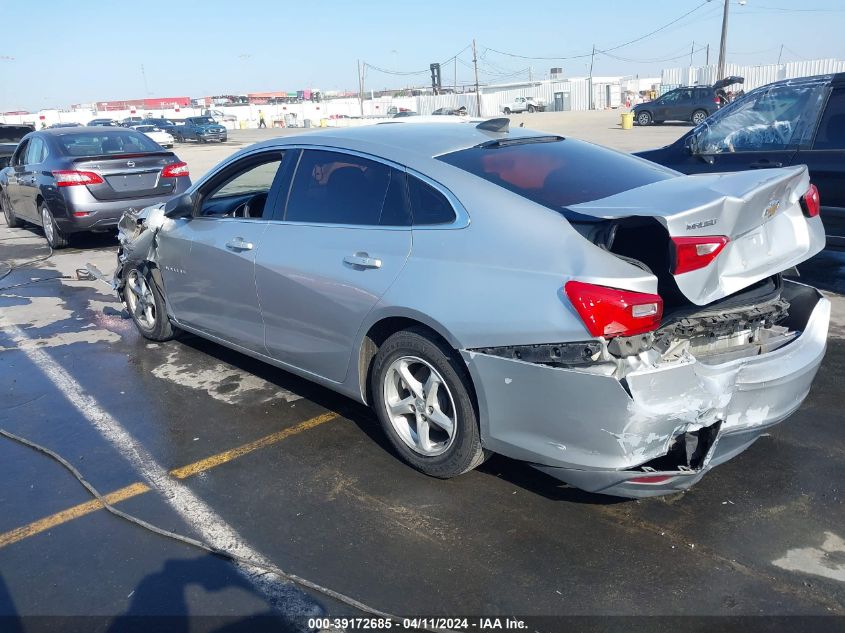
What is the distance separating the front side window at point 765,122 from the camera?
6645 millimetres

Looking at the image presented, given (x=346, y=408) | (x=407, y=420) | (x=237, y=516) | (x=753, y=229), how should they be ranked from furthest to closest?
1. (x=346, y=408)
2. (x=407, y=420)
3. (x=237, y=516)
4. (x=753, y=229)

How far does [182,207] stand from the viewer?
5230 mm

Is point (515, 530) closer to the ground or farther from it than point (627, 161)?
closer to the ground

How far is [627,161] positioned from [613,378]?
72.2 inches

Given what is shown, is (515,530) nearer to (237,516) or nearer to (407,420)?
(407,420)

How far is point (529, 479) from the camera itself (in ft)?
12.3

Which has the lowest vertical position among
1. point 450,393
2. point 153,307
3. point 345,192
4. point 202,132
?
point 202,132

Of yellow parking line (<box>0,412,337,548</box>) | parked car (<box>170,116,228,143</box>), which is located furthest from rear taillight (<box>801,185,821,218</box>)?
parked car (<box>170,116,228,143</box>)

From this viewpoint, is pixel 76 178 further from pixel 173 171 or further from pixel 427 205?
pixel 427 205

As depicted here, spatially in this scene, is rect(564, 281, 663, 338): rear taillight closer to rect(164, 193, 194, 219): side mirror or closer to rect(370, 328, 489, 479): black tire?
rect(370, 328, 489, 479): black tire

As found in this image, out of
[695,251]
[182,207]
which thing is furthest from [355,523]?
[182,207]

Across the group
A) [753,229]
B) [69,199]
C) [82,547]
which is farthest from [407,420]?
[69,199]

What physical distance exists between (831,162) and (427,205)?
14.9ft

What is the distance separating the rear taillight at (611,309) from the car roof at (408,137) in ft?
4.24
